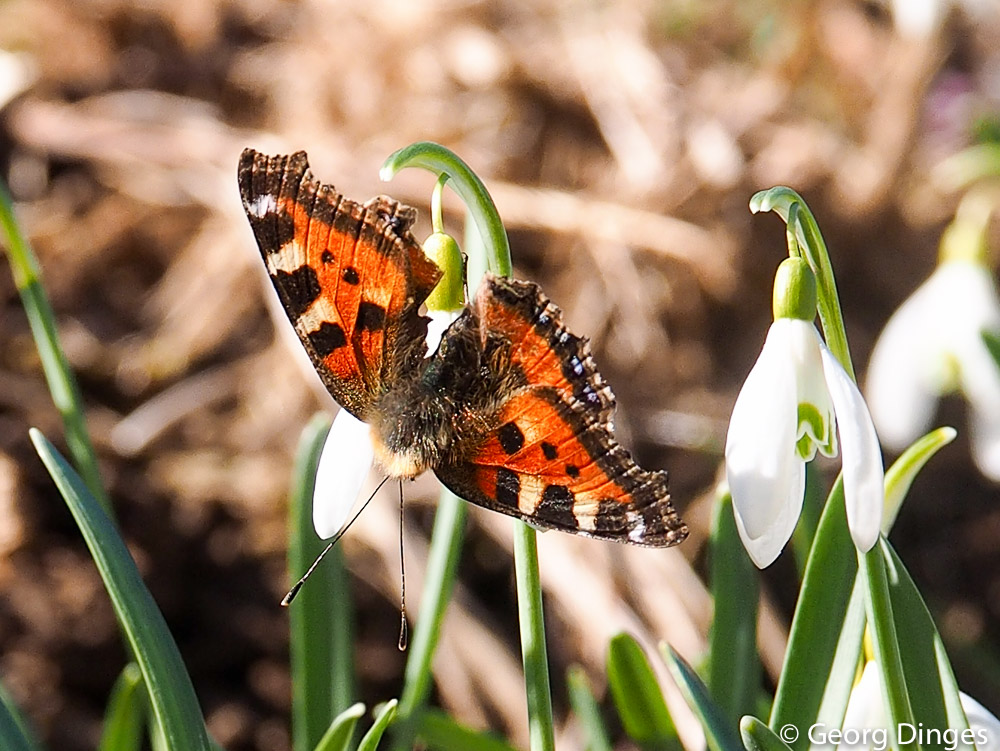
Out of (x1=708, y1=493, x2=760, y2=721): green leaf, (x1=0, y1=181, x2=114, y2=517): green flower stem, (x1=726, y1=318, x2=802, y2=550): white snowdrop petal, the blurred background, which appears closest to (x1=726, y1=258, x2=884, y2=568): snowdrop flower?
(x1=726, y1=318, x2=802, y2=550): white snowdrop petal

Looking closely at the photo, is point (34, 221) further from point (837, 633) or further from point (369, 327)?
point (837, 633)

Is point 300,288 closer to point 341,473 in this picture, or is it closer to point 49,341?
point 341,473

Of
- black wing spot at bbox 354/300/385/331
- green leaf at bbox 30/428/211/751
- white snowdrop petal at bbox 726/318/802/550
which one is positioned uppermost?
black wing spot at bbox 354/300/385/331

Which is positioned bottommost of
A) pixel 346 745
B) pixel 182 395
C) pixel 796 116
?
pixel 346 745

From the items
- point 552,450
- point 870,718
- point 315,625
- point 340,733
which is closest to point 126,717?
point 315,625

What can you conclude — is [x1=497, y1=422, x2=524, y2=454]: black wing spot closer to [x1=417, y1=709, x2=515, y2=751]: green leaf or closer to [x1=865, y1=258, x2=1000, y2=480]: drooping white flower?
[x1=417, y1=709, x2=515, y2=751]: green leaf

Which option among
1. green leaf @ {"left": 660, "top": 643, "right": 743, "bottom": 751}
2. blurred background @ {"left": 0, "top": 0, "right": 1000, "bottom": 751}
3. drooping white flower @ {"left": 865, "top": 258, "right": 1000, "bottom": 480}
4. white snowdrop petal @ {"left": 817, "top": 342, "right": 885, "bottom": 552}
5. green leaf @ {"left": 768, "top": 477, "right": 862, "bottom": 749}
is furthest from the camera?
blurred background @ {"left": 0, "top": 0, "right": 1000, "bottom": 751}

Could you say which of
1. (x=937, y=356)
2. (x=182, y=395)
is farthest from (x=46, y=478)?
(x=937, y=356)
